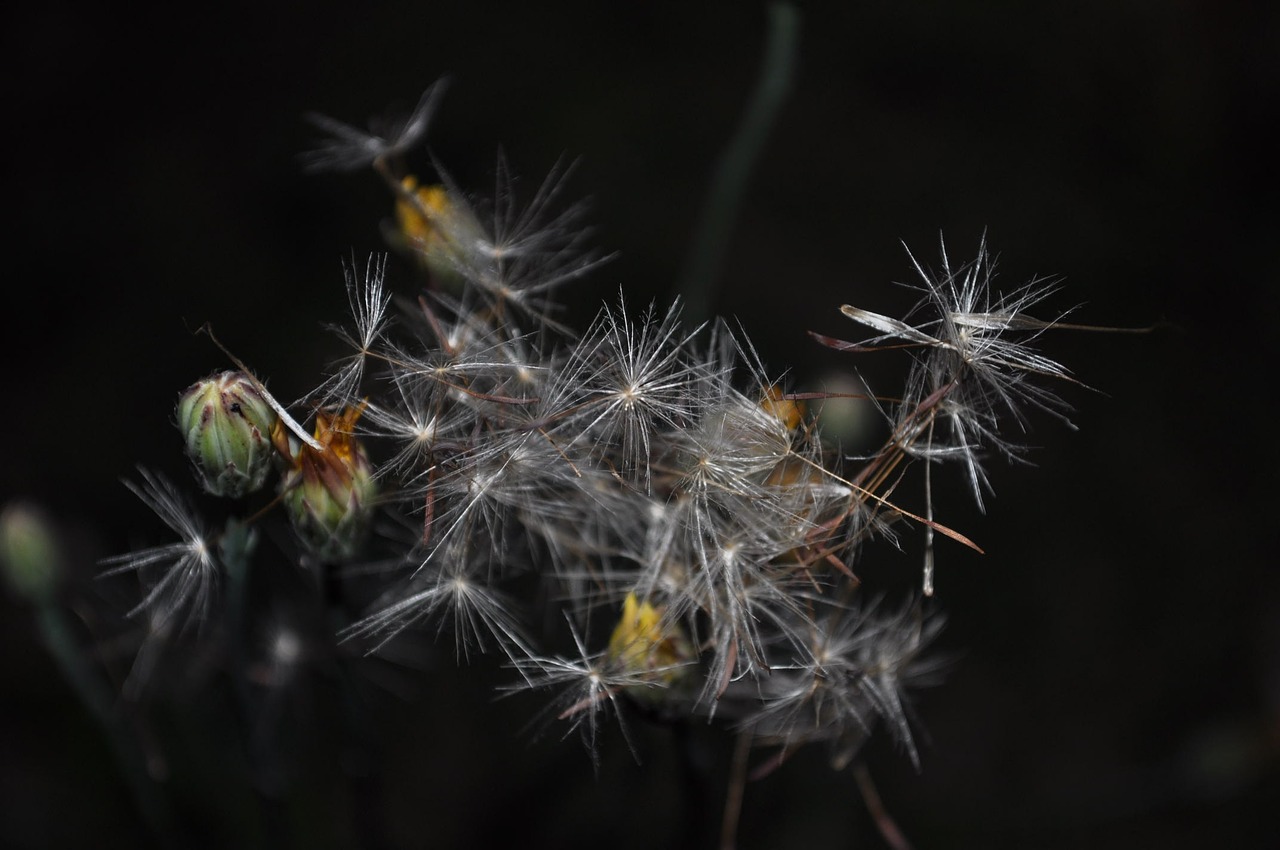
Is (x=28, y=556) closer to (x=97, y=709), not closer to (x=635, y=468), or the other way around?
(x=97, y=709)

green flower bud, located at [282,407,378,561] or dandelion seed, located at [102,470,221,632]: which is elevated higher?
green flower bud, located at [282,407,378,561]

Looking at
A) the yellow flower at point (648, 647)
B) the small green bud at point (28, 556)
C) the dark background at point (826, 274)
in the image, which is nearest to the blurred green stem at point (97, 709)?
the small green bud at point (28, 556)

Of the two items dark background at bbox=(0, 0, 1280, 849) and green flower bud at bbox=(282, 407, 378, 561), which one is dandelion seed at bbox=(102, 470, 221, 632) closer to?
green flower bud at bbox=(282, 407, 378, 561)

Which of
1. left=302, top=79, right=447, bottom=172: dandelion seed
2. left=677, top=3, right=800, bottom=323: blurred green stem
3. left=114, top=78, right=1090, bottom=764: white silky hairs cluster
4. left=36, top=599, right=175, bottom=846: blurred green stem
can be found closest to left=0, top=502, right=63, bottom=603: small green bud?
left=36, top=599, right=175, bottom=846: blurred green stem

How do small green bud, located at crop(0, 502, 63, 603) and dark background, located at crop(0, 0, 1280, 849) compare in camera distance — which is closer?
Result: small green bud, located at crop(0, 502, 63, 603)

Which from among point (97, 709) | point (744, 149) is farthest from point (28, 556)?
point (744, 149)

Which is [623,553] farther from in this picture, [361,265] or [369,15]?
[369,15]
